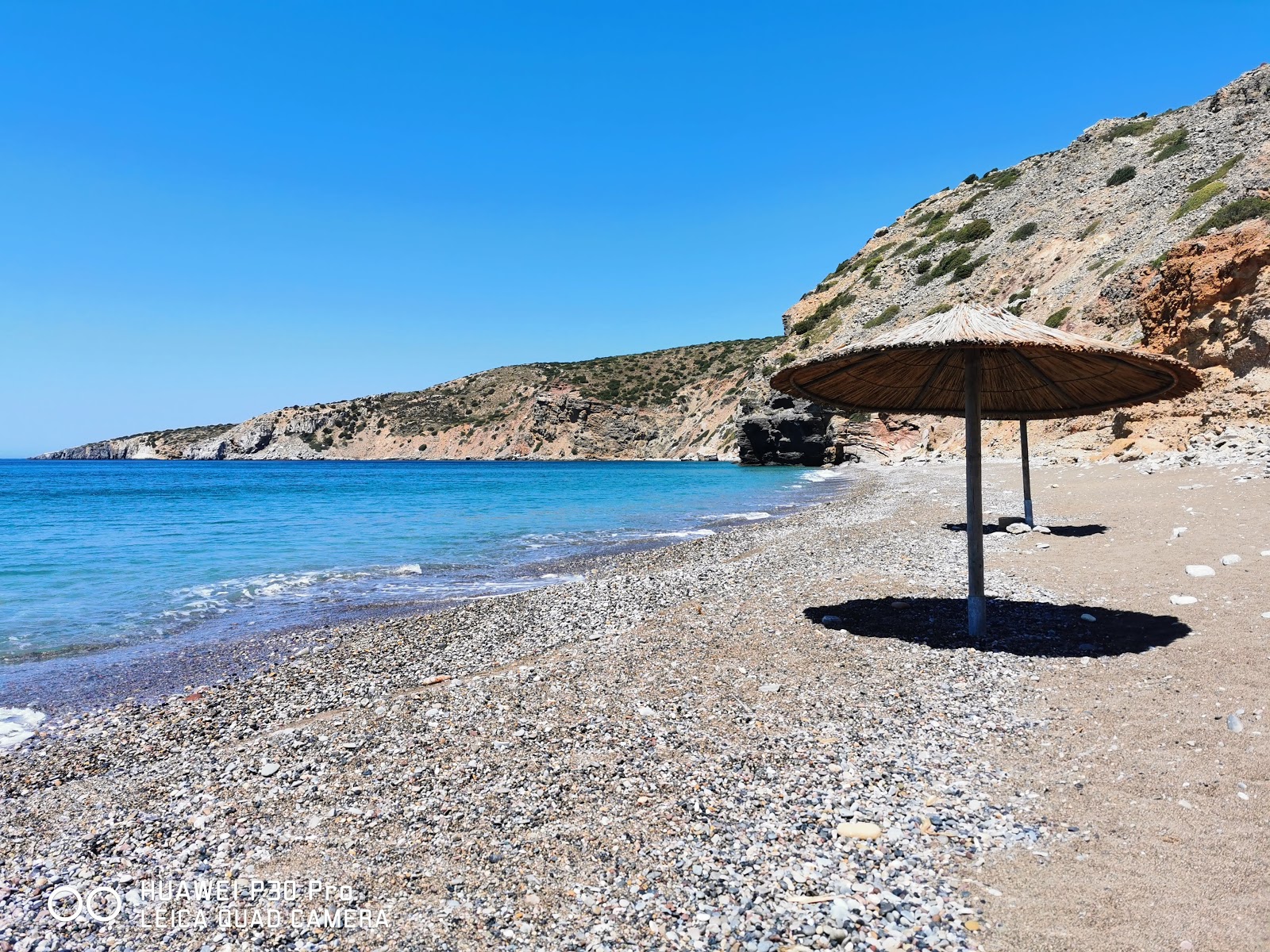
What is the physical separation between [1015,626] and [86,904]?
7.71 metres

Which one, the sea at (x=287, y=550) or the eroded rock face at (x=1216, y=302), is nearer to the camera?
the sea at (x=287, y=550)

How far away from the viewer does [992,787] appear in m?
3.99

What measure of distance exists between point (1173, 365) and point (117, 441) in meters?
200

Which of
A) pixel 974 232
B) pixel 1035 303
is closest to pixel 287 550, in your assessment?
pixel 1035 303

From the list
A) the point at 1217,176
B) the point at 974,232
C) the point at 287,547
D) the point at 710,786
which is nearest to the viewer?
the point at 710,786

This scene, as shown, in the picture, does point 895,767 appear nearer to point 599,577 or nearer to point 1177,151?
point 599,577

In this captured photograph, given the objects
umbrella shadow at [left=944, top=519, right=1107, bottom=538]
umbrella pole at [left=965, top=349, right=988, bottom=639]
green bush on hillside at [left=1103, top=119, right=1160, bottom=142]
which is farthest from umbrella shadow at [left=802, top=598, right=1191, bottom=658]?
green bush on hillside at [left=1103, top=119, right=1160, bottom=142]

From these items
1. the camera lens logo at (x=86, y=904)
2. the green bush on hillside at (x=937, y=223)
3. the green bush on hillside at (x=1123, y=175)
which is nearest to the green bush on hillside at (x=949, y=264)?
the green bush on hillside at (x=937, y=223)

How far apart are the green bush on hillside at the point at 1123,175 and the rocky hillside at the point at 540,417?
44.9 m

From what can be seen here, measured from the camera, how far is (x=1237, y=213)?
26.1m

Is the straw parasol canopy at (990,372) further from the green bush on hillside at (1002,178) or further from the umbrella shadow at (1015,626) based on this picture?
the green bush on hillside at (1002,178)

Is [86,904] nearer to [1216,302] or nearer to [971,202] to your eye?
[1216,302]

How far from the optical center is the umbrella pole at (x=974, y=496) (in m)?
7.02

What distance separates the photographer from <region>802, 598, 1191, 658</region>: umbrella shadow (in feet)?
21.0
